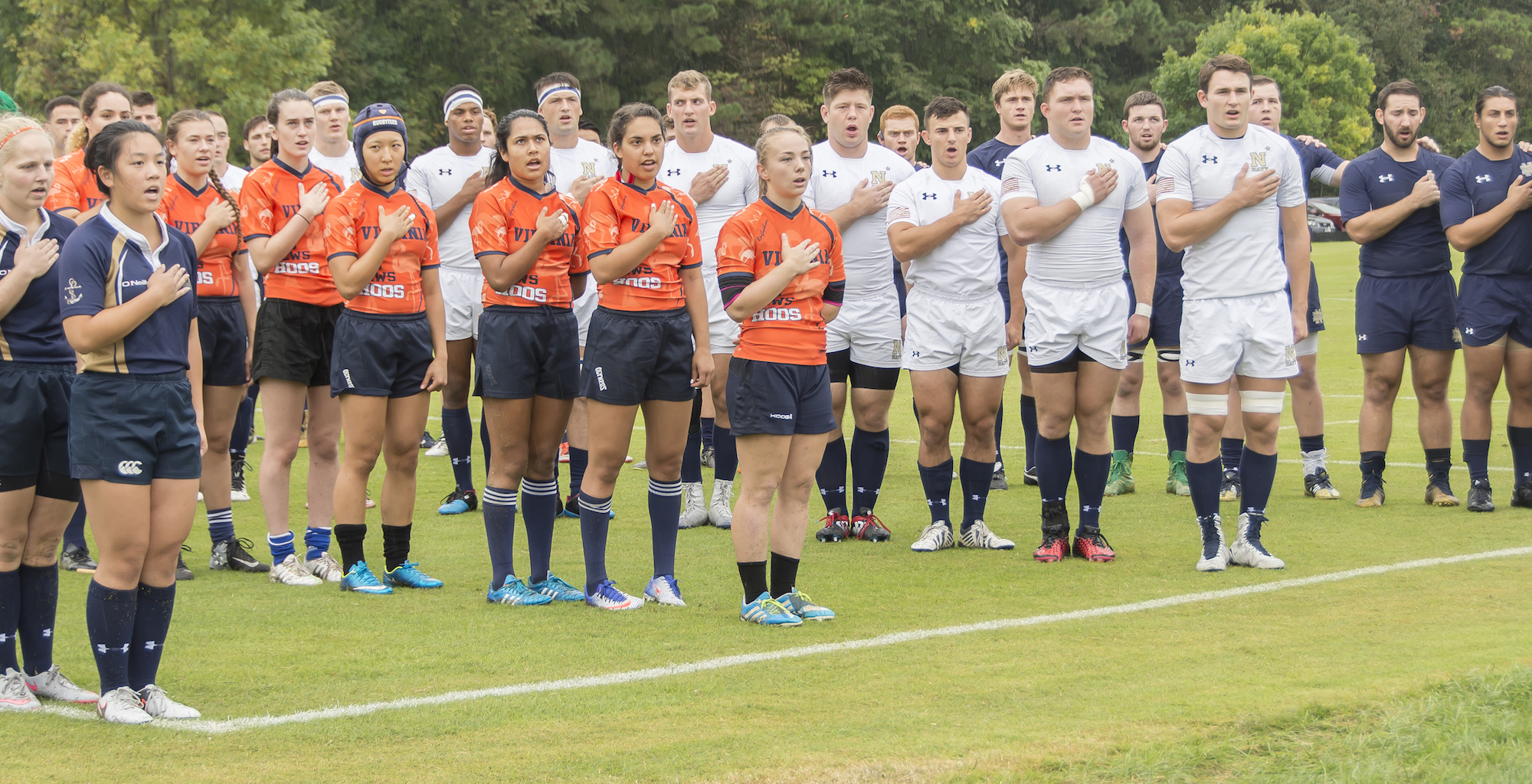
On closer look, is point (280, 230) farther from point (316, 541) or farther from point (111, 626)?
point (111, 626)

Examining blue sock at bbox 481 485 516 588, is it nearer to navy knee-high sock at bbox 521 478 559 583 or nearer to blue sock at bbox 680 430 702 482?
navy knee-high sock at bbox 521 478 559 583

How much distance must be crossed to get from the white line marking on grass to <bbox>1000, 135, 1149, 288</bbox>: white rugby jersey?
74.5 inches

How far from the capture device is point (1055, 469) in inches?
307

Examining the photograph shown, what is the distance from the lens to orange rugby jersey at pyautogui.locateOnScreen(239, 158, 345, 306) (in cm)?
736

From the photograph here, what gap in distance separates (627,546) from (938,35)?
48.4 meters

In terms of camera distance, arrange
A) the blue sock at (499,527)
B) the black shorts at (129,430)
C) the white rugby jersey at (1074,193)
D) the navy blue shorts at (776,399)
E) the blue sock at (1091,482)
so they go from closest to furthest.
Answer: the black shorts at (129,430), the navy blue shorts at (776,399), the blue sock at (499,527), the white rugby jersey at (1074,193), the blue sock at (1091,482)

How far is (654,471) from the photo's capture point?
6.65 metres

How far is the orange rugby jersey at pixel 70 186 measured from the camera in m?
7.09

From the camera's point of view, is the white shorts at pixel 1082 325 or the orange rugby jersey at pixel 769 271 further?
the white shorts at pixel 1082 325

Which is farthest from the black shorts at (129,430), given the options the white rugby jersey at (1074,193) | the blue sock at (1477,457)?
the blue sock at (1477,457)

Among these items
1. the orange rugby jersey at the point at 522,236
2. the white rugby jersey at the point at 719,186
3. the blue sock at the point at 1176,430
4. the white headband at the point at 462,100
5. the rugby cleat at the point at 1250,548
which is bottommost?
the rugby cleat at the point at 1250,548

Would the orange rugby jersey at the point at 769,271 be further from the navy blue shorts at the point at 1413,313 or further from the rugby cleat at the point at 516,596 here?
the navy blue shorts at the point at 1413,313

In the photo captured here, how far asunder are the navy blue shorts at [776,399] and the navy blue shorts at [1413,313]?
4.48 metres

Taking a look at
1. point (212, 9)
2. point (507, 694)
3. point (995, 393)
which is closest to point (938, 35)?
point (212, 9)
